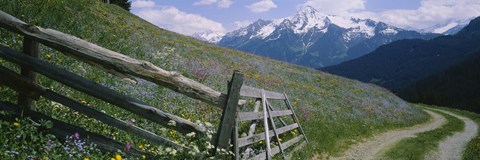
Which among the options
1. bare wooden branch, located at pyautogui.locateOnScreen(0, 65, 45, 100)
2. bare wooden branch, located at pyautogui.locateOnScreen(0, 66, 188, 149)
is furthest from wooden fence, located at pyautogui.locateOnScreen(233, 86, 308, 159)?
bare wooden branch, located at pyautogui.locateOnScreen(0, 65, 45, 100)

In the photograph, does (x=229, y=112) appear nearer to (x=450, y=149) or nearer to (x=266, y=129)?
(x=266, y=129)

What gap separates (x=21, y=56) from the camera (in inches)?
240

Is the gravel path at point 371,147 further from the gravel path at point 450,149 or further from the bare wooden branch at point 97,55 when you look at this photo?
the bare wooden branch at point 97,55

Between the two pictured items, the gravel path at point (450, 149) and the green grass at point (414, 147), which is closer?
the green grass at point (414, 147)

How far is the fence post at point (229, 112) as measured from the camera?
675cm

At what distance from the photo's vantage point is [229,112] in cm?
677

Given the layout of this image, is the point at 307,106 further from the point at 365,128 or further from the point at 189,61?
the point at 189,61

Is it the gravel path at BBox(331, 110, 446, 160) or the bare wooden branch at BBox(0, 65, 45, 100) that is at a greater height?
the bare wooden branch at BBox(0, 65, 45, 100)

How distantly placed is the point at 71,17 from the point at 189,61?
756 centimetres

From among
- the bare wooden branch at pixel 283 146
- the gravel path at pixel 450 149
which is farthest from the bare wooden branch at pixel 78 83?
the gravel path at pixel 450 149

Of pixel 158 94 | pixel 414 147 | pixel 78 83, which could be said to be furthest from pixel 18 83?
pixel 414 147

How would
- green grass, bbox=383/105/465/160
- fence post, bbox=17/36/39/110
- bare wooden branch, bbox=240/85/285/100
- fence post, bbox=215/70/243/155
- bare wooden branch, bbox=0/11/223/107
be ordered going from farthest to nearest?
green grass, bbox=383/105/465/160 → bare wooden branch, bbox=240/85/285/100 → fence post, bbox=215/70/243/155 → fence post, bbox=17/36/39/110 → bare wooden branch, bbox=0/11/223/107

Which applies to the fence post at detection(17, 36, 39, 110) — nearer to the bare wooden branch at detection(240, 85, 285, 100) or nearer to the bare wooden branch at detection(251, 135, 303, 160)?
the bare wooden branch at detection(240, 85, 285, 100)

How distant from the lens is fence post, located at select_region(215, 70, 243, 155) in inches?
266
